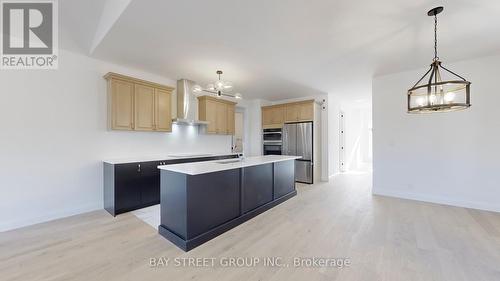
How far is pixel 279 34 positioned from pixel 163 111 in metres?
2.83

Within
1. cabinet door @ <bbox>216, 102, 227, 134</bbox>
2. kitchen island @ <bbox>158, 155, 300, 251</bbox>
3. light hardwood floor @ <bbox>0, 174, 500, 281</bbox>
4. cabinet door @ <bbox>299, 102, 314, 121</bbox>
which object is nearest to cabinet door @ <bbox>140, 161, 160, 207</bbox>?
light hardwood floor @ <bbox>0, 174, 500, 281</bbox>

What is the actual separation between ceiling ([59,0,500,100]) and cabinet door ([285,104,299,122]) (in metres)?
1.83

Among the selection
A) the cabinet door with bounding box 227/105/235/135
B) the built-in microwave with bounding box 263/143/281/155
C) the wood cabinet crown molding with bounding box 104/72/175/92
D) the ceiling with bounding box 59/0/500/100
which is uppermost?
the ceiling with bounding box 59/0/500/100

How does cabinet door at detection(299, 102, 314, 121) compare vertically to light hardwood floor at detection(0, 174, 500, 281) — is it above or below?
above

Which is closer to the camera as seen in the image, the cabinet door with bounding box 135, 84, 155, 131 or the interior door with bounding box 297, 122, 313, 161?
the cabinet door with bounding box 135, 84, 155, 131

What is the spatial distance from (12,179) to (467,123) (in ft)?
24.1

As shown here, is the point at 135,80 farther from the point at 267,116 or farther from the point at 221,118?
the point at 267,116

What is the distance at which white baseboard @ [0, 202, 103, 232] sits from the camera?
2.72m

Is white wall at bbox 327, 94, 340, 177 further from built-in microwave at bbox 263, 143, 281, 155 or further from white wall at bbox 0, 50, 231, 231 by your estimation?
white wall at bbox 0, 50, 231, 231

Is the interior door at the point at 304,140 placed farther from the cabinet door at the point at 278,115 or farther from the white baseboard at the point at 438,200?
the white baseboard at the point at 438,200

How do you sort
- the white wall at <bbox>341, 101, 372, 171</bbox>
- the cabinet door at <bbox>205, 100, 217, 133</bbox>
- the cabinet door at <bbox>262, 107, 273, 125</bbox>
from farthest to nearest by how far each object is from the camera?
the white wall at <bbox>341, 101, 372, 171</bbox>
the cabinet door at <bbox>262, 107, 273, 125</bbox>
the cabinet door at <bbox>205, 100, 217, 133</bbox>

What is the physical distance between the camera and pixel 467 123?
3.60m

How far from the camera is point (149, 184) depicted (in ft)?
11.8

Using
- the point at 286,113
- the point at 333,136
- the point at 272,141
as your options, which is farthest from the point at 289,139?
the point at 333,136
